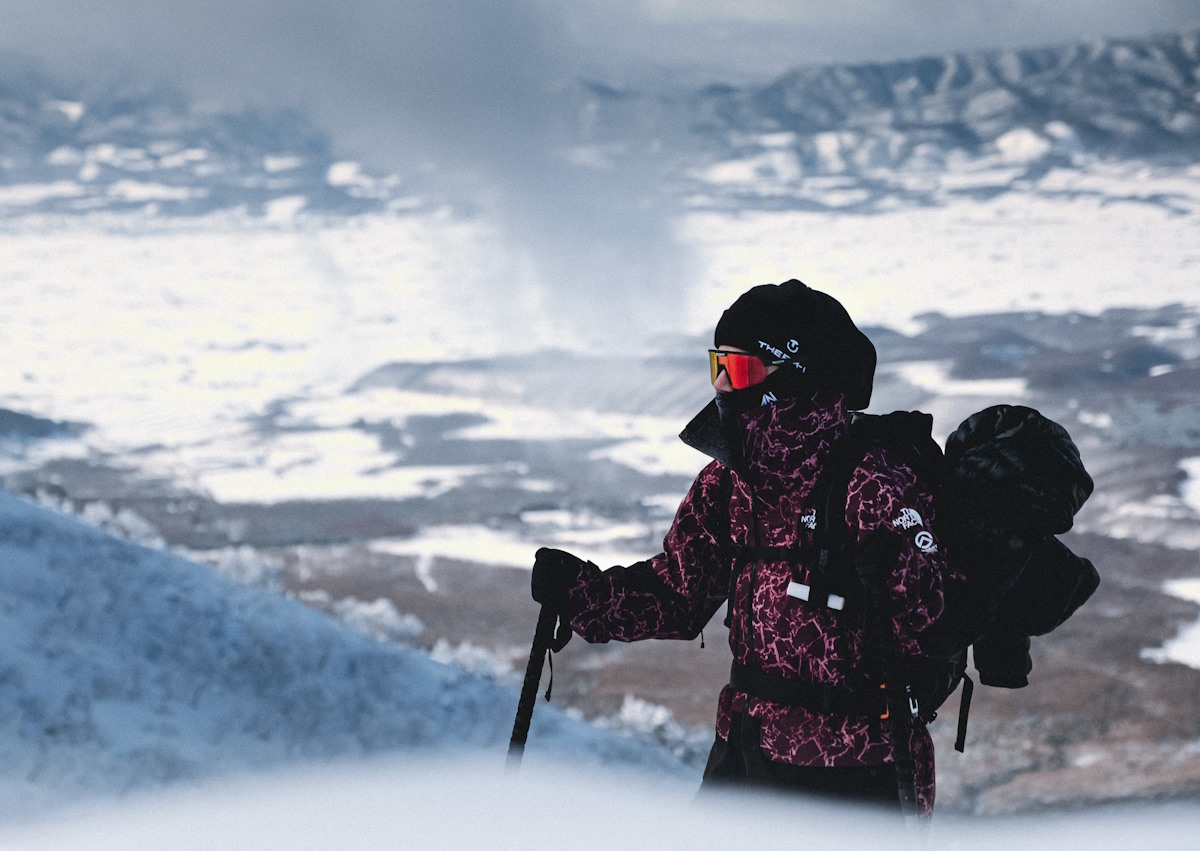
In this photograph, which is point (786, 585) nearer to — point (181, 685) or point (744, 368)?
point (744, 368)

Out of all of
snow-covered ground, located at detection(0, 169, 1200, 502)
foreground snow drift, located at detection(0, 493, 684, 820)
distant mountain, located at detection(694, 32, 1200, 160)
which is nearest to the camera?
foreground snow drift, located at detection(0, 493, 684, 820)

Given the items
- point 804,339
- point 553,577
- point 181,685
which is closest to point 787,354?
point 804,339

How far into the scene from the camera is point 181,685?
181 inches

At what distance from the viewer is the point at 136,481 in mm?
41438

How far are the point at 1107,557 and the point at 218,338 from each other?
2651 inches

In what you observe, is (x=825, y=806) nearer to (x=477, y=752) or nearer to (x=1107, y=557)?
(x=477, y=752)

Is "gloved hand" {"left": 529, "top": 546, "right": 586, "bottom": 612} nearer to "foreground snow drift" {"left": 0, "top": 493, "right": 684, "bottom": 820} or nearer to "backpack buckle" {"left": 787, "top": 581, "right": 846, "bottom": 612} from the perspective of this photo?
"backpack buckle" {"left": 787, "top": 581, "right": 846, "bottom": 612}

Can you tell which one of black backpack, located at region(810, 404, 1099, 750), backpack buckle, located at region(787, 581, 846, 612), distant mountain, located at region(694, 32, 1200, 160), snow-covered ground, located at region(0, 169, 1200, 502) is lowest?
backpack buckle, located at region(787, 581, 846, 612)

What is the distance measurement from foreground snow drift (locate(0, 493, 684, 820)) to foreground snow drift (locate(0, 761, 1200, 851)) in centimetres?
261

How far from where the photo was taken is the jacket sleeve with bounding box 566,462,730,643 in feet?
7.77

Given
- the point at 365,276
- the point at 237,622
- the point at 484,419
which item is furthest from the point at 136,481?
the point at 365,276

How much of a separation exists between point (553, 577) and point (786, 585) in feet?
1.63

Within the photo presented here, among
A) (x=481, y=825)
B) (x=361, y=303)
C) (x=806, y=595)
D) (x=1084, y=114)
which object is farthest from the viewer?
(x=1084, y=114)

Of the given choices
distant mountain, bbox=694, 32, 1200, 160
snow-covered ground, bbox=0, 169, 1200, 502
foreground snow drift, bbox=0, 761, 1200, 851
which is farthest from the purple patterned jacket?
distant mountain, bbox=694, 32, 1200, 160
